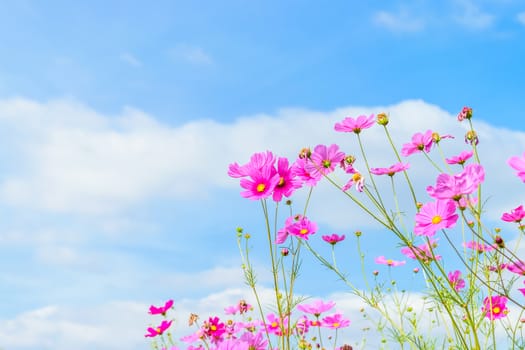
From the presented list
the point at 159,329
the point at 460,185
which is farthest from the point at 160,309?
the point at 460,185

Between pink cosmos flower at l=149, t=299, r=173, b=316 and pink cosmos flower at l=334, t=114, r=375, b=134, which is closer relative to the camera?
pink cosmos flower at l=334, t=114, r=375, b=134

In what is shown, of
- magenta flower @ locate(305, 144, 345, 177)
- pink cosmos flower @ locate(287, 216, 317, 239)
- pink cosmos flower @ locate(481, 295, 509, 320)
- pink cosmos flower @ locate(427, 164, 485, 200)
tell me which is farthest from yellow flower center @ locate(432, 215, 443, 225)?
pink cosmos flower @ locate(481, 295, 509, 320)

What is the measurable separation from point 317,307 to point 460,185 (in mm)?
1850

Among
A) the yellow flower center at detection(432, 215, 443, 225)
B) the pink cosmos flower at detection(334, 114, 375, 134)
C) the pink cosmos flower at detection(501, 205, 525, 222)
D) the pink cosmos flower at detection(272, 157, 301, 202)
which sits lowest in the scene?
the yellow flower center at detection(432, 215, 443, 225)

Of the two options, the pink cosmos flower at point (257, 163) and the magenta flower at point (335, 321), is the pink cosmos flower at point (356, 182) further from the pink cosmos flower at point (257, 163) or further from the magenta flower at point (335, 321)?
the magenta flower at point (335, 321)

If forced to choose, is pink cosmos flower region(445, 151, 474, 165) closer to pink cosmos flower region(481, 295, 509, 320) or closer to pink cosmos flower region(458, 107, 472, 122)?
pink cosmos flower region(458, 107, 472, 122)

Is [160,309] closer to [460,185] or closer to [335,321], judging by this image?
[335,321]

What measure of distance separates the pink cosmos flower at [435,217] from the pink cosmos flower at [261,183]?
508mm

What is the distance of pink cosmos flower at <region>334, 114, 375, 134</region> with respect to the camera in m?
2.47

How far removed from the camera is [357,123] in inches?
97.7

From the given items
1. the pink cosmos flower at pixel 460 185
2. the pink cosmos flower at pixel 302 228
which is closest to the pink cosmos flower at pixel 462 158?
the pink cosmos flower at pixel 302 228

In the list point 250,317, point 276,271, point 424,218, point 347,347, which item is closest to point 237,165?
point 276,271

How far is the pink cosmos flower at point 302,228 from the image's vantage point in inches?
104

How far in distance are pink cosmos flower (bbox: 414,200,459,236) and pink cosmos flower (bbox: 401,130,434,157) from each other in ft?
1.77
